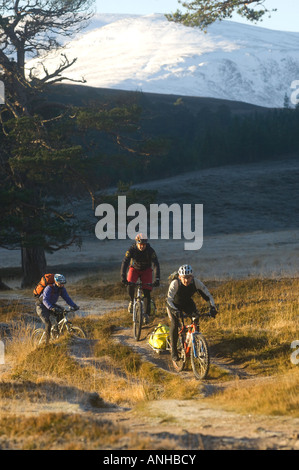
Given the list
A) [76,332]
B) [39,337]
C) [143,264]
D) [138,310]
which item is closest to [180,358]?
[138,310]

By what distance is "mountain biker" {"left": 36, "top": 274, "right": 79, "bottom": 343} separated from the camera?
45.6 feet

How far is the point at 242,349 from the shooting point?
1346 cm

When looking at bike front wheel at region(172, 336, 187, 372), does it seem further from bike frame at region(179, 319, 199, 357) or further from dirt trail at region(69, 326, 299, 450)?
dirt trail at region(69, 326, 299, 450)

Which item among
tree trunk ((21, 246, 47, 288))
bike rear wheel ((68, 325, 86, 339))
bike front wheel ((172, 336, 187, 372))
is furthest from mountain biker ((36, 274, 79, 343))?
tree trunk ((21, 246, 47, 288))

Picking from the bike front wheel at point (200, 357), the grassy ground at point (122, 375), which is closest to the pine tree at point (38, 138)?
the grassy ground at point (122, 375)

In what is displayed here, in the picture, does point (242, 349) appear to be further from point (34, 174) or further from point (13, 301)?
point (34, 174)

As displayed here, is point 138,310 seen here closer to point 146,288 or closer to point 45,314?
point 146,288

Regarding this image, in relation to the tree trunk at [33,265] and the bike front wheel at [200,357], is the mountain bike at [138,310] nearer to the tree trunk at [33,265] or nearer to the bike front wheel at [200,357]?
the bike front wheel at [200,357]

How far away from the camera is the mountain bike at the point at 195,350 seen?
36.6 feet

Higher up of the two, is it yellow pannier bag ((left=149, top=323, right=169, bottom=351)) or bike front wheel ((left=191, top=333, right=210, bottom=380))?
bike front wheel ((left=191, top=333, right=210, bottom=380))

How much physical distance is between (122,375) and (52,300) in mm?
2838

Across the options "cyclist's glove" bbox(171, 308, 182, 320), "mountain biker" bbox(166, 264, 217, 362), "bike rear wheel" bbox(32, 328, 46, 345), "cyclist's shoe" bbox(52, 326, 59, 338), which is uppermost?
"mountain biker" bbox(166, 264, 217, 362)

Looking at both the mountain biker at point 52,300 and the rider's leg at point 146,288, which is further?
the rider's leg at point 146,288
